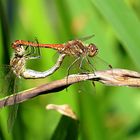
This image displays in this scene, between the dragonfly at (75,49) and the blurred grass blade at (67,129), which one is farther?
the dragonfly at (75,49)

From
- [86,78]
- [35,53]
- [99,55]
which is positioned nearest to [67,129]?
[86,78]

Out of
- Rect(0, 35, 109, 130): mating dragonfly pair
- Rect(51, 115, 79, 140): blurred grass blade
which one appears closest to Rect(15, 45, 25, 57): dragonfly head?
Rect(0, 35, 109, 130): mating dragonfly pair

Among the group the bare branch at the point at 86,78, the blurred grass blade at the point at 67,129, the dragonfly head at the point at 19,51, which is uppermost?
the dragonfly head at the point at 19,51

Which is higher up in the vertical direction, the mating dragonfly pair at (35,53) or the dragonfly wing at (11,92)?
the mating dragonfly pair at (35,53)

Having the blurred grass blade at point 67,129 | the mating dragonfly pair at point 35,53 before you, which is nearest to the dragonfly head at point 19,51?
the mating dragonfly pair at point 35,53

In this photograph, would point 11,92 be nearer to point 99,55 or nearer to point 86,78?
point 86,78

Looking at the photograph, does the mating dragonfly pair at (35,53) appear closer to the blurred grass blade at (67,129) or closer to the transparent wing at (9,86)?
the transparent wing at (9,86)
